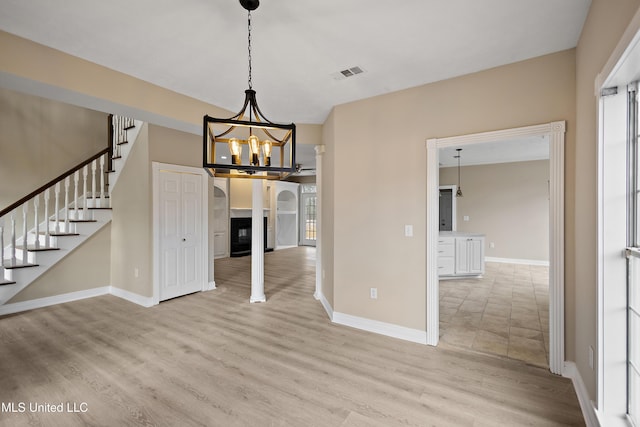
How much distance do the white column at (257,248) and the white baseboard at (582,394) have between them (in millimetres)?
3629

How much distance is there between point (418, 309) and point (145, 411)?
8.50ft

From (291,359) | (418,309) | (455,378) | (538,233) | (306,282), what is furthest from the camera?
(538,233)

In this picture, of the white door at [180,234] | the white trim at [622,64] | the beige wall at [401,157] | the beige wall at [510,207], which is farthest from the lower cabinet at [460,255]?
the white door at [180,234]

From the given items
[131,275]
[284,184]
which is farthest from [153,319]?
[284,184]

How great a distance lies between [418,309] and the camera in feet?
10.1

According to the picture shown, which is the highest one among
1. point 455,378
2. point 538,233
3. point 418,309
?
point 538,233

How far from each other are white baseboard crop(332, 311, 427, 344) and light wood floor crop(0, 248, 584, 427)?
0.36ft

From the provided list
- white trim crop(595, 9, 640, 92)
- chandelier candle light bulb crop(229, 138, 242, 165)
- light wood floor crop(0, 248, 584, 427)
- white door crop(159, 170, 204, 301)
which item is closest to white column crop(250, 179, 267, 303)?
light wood floor crop(0, 248, 584, 427)

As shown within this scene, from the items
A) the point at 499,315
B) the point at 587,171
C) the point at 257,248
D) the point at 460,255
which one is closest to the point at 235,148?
the point at 587,171

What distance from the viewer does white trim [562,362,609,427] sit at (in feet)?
5.72

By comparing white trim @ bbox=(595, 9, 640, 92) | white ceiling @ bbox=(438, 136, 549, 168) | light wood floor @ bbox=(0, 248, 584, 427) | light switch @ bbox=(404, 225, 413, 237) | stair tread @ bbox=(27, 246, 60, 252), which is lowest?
light wood floor @ bbox=(0, 248, 584, 427)

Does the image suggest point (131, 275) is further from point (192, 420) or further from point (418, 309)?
point (418, 309)

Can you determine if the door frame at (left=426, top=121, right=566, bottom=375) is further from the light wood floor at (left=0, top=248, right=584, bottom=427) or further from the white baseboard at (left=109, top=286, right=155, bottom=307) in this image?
the white baseboard at (left=109, top=286, right=155, bottom=307)

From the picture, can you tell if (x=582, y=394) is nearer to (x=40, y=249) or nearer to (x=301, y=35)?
(x=301, y=35)
